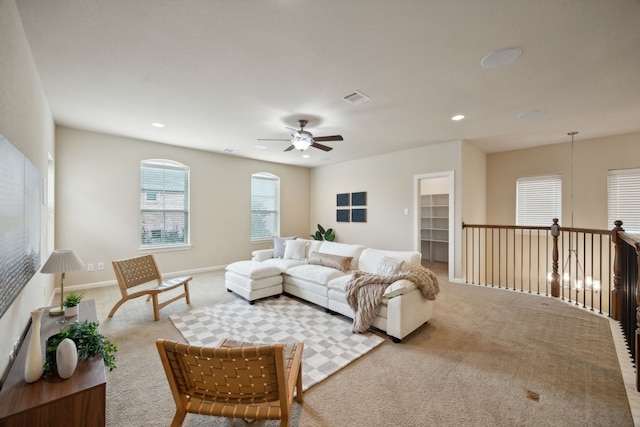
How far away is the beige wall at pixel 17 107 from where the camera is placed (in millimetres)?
1526

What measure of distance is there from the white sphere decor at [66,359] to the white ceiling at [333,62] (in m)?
2.14

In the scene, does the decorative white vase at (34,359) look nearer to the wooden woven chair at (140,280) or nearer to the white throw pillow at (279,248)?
the wooden woven chair at (140,280)

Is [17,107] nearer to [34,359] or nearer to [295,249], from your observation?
[34,359]

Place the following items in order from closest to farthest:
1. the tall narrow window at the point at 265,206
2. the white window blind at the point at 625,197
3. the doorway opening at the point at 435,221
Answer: the white window blind at the point at 625,197, the tall narrow window at the point at 265,206, the doorway opening at the point at 435,221

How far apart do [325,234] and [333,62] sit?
17.1 ft

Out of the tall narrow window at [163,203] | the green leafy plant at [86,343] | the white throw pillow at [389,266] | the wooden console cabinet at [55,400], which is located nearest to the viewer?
the wooden console cabinet at [55,400]

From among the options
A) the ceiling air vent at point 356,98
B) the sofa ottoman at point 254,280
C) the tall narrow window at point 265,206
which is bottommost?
the sofa ottoman at point 254,280

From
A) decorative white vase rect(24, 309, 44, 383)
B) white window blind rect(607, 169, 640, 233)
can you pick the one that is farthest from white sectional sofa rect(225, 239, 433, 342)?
white window blind rect(607, 169, 640, 233)

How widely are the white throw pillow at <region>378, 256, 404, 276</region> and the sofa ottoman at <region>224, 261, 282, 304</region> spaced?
1642 millimetres

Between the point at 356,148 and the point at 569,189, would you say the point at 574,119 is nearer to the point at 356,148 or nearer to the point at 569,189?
the point at 569,189

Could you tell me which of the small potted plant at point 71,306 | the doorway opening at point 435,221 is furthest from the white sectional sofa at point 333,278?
the doorway opening at point 435,221

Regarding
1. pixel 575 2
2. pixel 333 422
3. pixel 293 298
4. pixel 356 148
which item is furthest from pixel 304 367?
pixel 356 148

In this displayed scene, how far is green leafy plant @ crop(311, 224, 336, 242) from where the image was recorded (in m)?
7.14

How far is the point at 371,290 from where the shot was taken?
9.50ft
